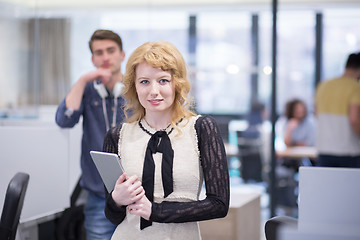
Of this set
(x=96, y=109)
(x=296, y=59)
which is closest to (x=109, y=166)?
(x=96, y=109)

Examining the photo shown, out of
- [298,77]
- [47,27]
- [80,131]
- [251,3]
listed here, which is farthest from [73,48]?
[298,77]

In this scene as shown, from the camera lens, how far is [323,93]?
4.43 m

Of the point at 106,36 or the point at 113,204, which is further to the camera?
the point at 106,36

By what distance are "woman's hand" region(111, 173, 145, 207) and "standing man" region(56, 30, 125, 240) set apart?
84 cm

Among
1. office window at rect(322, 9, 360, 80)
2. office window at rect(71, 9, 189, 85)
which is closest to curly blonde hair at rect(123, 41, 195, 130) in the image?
office window at rect(71, 9, 189, 85)

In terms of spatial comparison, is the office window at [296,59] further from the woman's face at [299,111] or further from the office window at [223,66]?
the woman's face at [299,111]

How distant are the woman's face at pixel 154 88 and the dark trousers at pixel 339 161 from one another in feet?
10.2

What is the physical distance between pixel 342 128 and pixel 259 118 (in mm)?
3113

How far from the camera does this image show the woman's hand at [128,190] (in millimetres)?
1607

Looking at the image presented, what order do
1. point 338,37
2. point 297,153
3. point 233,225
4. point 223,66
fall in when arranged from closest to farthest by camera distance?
point 233,225 → point 297,153 → point 338,37 → point 223,66

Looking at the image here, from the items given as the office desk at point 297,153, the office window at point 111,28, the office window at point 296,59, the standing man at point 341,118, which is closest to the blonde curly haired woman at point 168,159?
the standing man at point 341,118

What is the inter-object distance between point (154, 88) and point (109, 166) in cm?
31

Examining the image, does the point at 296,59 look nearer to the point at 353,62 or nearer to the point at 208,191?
the point at 353,62

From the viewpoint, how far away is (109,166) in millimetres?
1635
